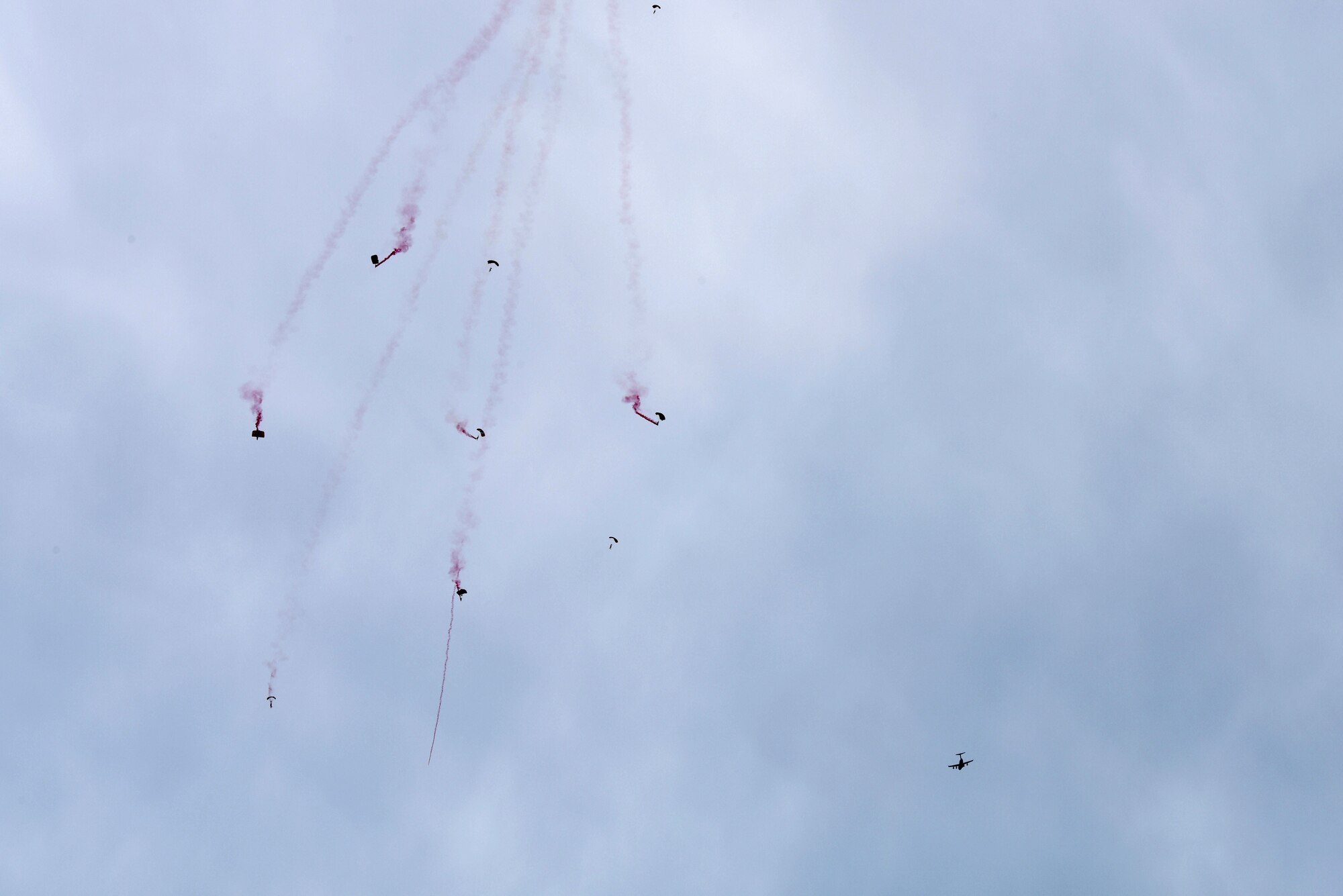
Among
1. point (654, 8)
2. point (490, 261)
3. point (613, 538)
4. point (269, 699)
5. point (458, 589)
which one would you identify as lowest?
point (269, 699)

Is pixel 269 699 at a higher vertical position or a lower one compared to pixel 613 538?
lower

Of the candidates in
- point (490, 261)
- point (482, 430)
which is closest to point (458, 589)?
point (482, 430)

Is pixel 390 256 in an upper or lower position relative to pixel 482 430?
upper

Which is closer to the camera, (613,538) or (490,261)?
(490,261)

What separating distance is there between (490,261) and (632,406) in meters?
14.5

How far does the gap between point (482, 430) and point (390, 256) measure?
43.1 feet

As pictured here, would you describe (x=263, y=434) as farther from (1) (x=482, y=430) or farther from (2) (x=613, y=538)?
(2) (x=613, y=538)

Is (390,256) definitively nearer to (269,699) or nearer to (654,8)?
(654,8)

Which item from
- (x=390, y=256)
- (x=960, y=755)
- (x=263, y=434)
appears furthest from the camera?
(x=960, y=755)

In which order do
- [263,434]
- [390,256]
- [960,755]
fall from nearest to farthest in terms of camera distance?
[390,256] → [263,434] → [960,755]

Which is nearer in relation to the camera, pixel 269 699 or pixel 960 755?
pixel 269 699

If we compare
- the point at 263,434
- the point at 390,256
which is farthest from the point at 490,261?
the point at 263,434

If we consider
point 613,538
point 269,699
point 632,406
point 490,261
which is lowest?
point 269,699

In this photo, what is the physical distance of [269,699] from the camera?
84875mm
